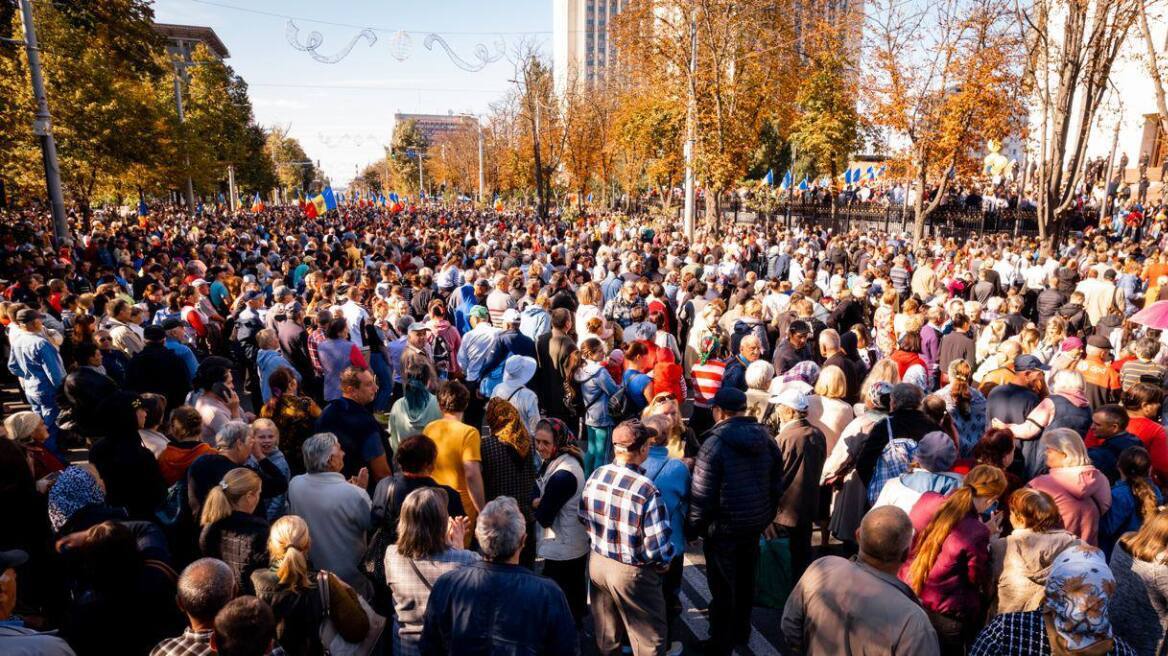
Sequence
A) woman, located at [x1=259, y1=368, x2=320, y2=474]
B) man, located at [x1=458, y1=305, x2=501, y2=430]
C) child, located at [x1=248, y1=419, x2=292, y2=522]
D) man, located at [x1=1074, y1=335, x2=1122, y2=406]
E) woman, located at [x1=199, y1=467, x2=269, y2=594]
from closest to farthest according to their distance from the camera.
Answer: woman, located at [x1=199, y1=467, x2=269, y2=594] < child, located at [x1=248, y1=419, x2=292, y2=522] < woman, located at [x1=259, y1=368, x2=320, y2=474] < man, located at [x1=1074, y1=335, x2=1122, y2=406] < man, located at [x1=458, y1=305, x2=501, y2=430]

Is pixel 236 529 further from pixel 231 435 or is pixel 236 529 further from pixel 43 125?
pixel 43 125

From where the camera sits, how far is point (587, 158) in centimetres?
4081

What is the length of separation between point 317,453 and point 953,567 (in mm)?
3221

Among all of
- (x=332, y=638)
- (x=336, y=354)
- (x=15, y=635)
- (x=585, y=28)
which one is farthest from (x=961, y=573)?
(x=585, y=28)

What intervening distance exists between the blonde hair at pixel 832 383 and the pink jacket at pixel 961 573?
5.83 feet

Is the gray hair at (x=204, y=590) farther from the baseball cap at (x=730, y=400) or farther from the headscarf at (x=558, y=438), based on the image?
the baseball cap at (x=730, y=400)

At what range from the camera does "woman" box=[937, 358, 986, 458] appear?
5.22 metres

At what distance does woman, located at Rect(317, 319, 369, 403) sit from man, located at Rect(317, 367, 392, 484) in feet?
6.47

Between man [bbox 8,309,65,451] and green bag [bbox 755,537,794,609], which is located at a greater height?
man [bbox 8,309,65,451]

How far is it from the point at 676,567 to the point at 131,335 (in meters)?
6.19

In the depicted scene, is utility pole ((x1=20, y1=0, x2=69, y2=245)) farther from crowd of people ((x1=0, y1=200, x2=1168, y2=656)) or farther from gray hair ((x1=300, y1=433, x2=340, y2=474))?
gray hair ((x1=300, y1=433, x2=340, y2=474))

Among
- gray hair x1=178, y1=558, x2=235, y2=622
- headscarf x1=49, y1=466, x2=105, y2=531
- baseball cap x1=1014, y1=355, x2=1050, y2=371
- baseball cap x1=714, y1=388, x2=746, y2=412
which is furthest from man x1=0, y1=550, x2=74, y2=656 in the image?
baseball cap x1=1014, y1=355, x2=1050, y2=371

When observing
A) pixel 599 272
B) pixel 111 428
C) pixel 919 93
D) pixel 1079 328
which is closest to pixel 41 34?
pixel 599 272

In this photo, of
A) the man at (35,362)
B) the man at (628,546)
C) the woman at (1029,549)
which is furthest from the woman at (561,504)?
the man at (35,362)
